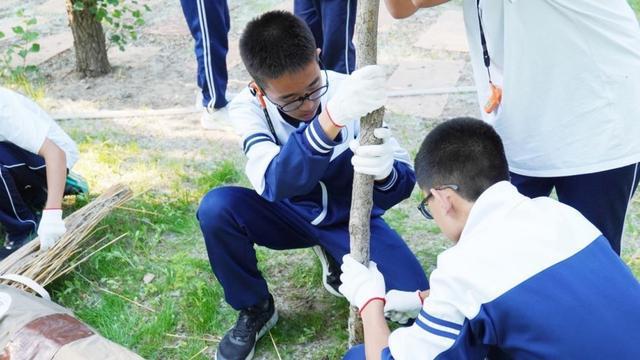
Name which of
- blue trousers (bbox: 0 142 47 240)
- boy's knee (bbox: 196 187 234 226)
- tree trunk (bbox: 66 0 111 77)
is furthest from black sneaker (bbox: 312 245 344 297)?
tree trunk (bbox: 66 0 111 77)

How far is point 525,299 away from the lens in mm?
1361

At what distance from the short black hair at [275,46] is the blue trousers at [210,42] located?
71.8 inches

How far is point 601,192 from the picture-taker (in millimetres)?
1971

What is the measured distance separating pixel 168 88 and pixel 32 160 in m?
1.70

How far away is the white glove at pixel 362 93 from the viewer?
1793 mm

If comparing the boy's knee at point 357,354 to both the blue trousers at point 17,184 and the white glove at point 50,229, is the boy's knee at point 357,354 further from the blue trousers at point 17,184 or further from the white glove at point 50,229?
the blue trousers at point 17,184

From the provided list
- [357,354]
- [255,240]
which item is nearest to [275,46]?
[255,240]

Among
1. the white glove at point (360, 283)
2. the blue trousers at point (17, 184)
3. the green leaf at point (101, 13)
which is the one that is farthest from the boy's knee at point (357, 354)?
the green leaf at point (101, 13)

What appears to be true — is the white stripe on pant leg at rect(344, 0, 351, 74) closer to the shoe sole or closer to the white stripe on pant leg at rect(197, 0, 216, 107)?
the white stripe on pant leg at rect(197, 0, 216, 107)

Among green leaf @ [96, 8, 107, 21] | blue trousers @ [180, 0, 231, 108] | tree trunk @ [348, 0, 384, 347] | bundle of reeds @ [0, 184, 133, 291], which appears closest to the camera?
tree trunk @ [348, 0, 384, 347]

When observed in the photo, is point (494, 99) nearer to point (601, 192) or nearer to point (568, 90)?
point (568, 90)

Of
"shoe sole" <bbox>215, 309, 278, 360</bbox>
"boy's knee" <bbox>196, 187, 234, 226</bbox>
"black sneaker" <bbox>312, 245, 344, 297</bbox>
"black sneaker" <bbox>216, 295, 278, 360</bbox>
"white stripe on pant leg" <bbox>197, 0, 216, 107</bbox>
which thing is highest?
"boy's knee" <bbox>196, 187, 234, 226</bbox>

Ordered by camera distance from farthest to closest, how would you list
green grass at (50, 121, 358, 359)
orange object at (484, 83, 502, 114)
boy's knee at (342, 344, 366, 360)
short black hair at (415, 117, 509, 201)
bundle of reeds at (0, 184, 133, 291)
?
1. bundle of reeds at (0, 184, 133, 291)
2. green grass at (50, 121, 358, 359)
3. orange object at (484, 83, 502, 114)
4. boy's knee at (342, 344, 366, 360)
5. short black hair at (415, 117, 509, 201)

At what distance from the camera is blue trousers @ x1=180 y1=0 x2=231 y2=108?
3.98 m
